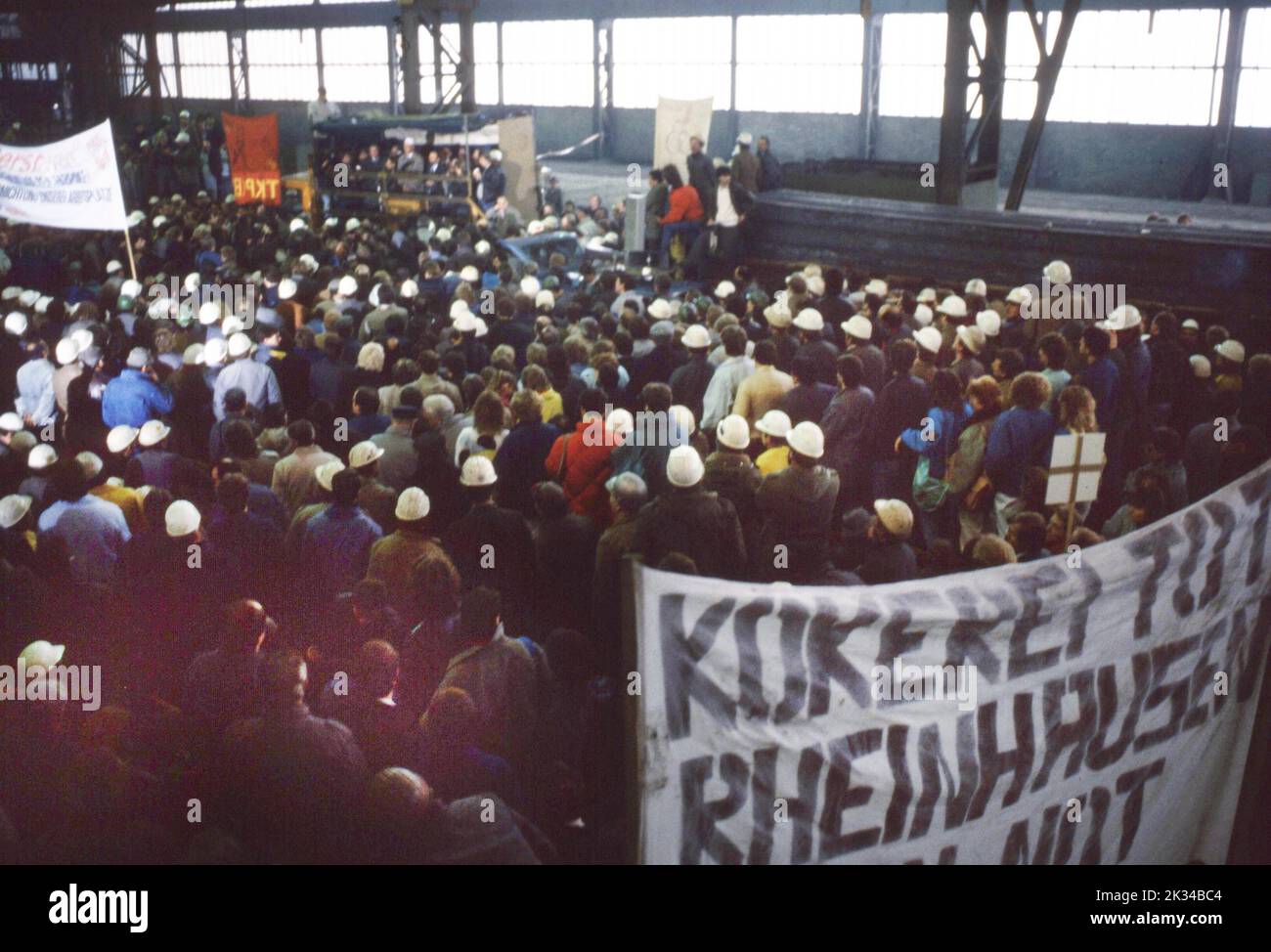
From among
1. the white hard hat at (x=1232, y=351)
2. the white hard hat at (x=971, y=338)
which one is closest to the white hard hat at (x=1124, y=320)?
the white hard hat at (x=1232, y=351)

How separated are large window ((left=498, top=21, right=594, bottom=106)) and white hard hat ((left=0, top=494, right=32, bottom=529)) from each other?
2637 centimetres

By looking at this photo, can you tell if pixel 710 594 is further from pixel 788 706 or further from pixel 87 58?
pixel 87 58

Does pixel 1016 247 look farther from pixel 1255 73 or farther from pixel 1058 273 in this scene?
pixel 1255 73

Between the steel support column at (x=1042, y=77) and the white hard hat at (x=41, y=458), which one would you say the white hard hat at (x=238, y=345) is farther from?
the steel support column at (x=1042, y=77)

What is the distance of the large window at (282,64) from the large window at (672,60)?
10.6 metres

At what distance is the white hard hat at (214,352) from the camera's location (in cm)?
865

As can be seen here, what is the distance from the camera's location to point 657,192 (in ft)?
48.3

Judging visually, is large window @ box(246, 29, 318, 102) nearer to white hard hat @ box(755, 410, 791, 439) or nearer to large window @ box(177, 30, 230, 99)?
large window @ box(177, 30, 230, 99)

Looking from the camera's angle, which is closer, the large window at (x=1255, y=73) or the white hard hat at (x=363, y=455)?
the white hard hat at (x=363, y=455)

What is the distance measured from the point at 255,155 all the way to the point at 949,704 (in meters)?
18.1

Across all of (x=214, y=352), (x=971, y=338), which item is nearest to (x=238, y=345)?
(x=214, y=352)

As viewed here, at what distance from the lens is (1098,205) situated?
2128 cm

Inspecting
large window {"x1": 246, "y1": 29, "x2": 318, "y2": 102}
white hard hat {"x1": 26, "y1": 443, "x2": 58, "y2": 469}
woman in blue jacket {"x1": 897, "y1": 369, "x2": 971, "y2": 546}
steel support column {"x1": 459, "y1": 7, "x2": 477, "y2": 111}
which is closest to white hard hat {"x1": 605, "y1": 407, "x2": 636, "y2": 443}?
woman in blue jacket {"x1": 897, "y1": 369, "x2": 971, "y2": 546}
